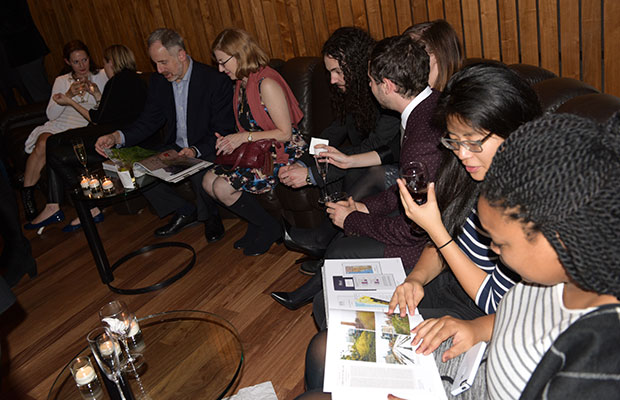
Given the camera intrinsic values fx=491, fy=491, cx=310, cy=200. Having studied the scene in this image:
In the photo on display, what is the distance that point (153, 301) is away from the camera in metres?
2.94

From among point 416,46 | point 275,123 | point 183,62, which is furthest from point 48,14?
point 416,46

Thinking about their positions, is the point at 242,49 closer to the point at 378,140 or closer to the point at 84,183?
the point at 378,140

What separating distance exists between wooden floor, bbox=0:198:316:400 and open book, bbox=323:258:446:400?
2.33 ft

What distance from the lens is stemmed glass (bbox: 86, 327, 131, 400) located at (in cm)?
147

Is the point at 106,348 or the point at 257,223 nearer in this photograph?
the point at 106,348

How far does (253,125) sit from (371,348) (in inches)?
82.3

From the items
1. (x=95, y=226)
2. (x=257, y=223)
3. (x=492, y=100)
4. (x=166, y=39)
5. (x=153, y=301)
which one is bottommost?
(x=153, y=301)

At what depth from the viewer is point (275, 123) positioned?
3098 millimetres

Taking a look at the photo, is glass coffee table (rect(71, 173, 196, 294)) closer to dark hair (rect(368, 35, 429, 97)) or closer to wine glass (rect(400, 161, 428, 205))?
dark hair (rect(368, 35, 429, 97))

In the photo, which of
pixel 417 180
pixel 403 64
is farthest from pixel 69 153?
pixel 417 180

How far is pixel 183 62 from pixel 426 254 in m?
2.40

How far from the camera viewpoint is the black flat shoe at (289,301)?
8.35 ft

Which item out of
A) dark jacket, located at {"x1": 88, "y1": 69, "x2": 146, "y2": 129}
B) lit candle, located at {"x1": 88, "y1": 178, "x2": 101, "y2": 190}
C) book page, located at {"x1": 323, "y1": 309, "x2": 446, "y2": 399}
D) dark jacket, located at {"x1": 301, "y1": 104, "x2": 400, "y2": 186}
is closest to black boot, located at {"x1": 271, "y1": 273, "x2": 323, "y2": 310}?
dark jacket, located at {"x1": 301, "y1": 104, "x2": 400, "y2": 186}

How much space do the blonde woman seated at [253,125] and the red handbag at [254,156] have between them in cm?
5
